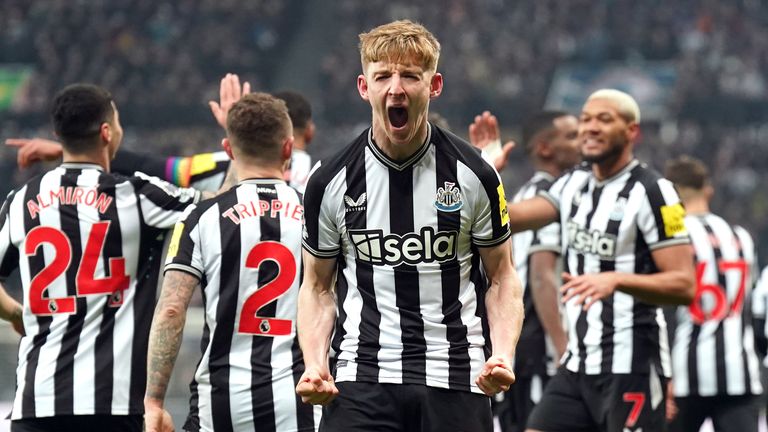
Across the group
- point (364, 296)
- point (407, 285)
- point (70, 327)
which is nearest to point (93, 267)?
point (70, 327)

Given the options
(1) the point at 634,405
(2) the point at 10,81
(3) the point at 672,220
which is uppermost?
(2) the point at 10,81

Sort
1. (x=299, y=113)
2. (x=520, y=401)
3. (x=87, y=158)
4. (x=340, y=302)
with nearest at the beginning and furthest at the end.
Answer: (x=340, y=302)
(x=87, y=158)
(x=299, y=113)
(x=520, y=401)

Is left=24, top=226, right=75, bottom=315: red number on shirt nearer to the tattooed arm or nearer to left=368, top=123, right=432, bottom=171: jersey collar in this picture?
the tattooed arm

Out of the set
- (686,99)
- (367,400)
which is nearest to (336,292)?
(367,400)

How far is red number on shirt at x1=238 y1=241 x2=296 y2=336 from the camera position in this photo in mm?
4793

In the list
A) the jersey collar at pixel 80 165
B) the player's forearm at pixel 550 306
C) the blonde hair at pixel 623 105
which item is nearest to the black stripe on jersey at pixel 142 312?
the jersey collar at pixel 80 165

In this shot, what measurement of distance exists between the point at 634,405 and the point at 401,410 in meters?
2.41

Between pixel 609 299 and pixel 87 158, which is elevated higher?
pixel 87 158

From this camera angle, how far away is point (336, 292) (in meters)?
4.22

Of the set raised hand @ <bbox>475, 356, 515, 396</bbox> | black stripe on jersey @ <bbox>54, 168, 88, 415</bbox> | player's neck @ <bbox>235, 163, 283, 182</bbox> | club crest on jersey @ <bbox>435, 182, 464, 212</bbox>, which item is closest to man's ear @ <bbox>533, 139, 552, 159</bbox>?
player's neck @ <bbox>235, 163, 283, 182</bbox>

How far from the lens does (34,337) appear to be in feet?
17.4

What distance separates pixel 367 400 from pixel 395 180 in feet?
2.31

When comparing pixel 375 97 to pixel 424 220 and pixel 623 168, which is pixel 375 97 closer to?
pixel 424 220

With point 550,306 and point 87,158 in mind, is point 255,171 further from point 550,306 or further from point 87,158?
point 550,306
